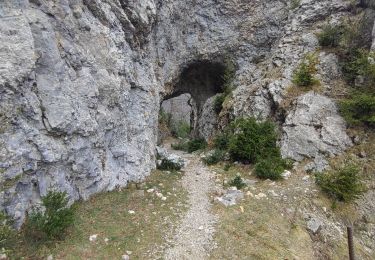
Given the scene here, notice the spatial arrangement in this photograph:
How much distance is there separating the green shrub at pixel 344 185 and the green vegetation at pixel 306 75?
228 inches

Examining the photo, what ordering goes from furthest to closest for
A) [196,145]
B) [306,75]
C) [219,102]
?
[219,102] < [196,145] < [306,75]

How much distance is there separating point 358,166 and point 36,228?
425 inches

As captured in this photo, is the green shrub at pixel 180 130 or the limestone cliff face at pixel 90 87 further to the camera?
the green shrub at pixel 180 130

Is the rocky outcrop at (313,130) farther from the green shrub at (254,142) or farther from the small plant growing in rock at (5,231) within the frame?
the small plant growing in rock at (5,231)

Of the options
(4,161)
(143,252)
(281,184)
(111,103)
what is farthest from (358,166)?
(4,161)

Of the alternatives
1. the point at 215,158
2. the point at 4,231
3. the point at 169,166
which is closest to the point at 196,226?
the point at 4,231

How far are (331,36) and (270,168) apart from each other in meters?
9.20

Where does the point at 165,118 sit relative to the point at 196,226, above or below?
below

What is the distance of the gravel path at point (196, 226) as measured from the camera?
7281mm

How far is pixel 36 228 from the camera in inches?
273

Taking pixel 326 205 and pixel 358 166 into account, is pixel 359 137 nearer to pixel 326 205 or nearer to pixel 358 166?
pixel 358 166

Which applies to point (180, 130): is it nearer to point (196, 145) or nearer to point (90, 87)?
point (196, 145)

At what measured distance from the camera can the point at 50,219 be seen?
6.95m

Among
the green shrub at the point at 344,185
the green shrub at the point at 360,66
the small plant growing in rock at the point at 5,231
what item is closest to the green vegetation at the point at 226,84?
the green shrub at the point at 360,66
